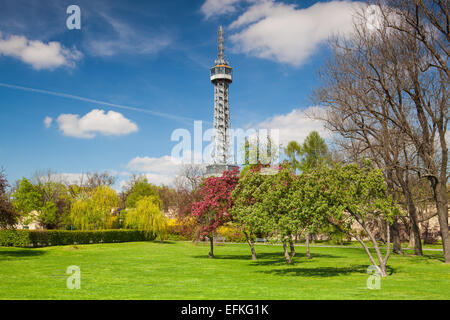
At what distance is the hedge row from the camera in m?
35.8

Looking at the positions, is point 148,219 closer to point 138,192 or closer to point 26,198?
point 26,198

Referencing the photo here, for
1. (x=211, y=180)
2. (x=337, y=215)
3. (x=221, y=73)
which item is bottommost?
(x=337, y=215)

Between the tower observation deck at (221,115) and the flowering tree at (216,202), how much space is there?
280 feet

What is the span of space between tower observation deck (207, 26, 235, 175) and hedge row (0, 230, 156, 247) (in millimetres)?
60703

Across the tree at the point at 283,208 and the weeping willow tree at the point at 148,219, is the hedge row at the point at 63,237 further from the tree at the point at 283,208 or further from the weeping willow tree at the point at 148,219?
the tree at the point at 283,208

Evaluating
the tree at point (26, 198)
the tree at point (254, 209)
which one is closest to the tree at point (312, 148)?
the tree at point (254, 209)

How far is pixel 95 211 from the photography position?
4678 centimetres

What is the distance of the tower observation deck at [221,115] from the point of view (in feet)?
365
